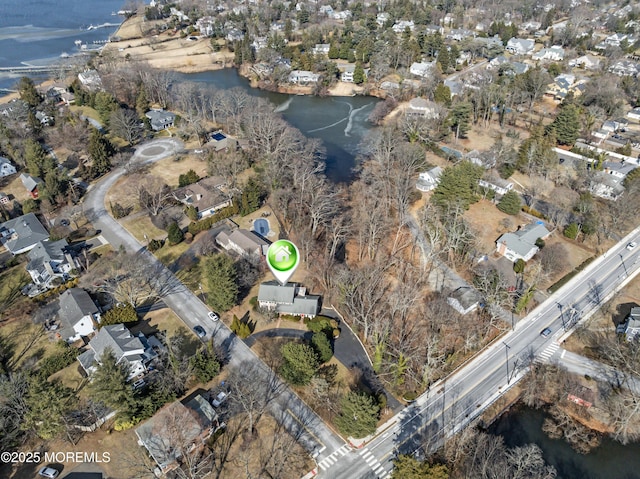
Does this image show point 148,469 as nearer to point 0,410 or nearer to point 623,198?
point 0,410

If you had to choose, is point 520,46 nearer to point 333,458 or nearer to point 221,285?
point 221,285

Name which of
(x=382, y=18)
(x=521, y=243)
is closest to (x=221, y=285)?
(x=521, y=243)

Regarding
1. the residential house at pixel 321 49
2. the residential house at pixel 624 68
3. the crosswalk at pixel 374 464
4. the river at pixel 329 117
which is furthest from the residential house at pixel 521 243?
the residential house at pixel 321 49

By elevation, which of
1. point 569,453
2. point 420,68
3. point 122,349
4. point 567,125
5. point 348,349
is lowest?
point 569,453

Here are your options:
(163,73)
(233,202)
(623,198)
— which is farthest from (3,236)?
(623,198)

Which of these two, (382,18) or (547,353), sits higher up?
(382,18)

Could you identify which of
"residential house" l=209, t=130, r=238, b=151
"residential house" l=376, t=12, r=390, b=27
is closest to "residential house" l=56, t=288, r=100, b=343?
"residential house" l=209, t=130, r=238, b=151
